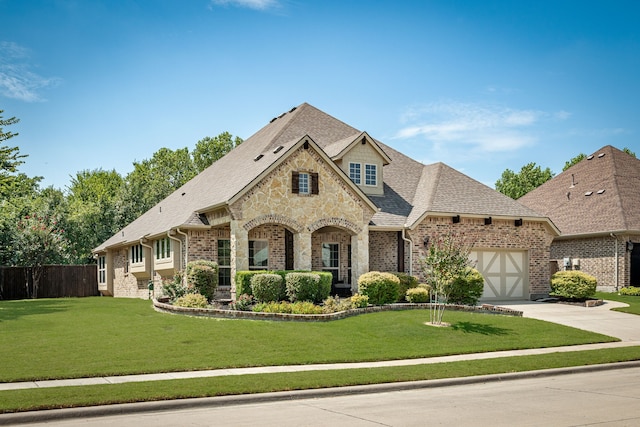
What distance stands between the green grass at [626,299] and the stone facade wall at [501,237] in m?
3.23

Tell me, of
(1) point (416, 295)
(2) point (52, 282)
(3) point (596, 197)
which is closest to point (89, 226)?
(2) point (52, 282)

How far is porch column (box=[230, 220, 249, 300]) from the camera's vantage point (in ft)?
79.0

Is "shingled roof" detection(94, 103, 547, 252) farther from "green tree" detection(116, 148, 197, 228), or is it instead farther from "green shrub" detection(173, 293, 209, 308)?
"green tree" detection(116, 148, 197, 228)

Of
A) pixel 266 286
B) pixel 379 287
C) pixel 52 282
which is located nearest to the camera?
pixel 266 286

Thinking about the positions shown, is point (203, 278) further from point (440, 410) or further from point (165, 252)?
point (440, 410)

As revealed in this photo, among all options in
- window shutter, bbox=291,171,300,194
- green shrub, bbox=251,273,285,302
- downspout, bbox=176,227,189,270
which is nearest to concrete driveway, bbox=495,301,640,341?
green shrub, bbox=251,273,285,302

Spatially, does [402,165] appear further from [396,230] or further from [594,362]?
[594,362]

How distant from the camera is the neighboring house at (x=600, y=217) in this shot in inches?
1304

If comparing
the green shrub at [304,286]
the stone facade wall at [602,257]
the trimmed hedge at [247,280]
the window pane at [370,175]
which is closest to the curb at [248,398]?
the green shrub at [304,286]

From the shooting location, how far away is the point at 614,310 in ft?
86.2

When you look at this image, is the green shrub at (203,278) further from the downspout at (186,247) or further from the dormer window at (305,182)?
the dormer window at (305,182)

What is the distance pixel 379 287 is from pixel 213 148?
43.6m

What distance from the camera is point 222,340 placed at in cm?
1667

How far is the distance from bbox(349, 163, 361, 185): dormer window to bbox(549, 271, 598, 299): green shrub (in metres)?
10.1
